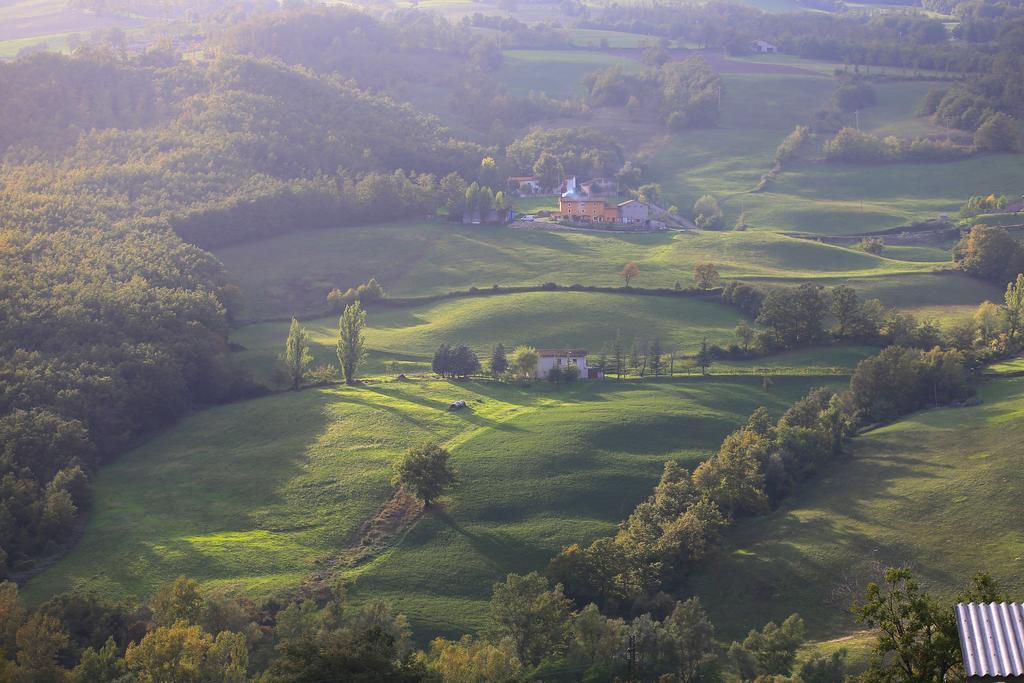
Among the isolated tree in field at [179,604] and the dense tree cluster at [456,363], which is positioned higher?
the dense tree cluster at [456,363]

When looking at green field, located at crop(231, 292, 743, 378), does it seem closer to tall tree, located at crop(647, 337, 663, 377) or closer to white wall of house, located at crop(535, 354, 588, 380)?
tall tree, located at crop(647, 337, 663, 377)

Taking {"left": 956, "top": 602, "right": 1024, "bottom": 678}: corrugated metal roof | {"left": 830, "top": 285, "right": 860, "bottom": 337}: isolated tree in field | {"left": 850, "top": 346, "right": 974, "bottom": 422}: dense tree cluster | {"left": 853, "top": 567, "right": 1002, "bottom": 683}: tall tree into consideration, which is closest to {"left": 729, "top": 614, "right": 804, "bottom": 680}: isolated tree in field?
{"left": 853, "top": 567, "right": 1002, "bottom": 683}: tall tree

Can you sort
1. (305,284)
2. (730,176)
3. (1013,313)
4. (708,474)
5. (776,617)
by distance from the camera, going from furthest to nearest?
(730,176) < (305,284) < (1013,313) < (708,474) < (776,617)

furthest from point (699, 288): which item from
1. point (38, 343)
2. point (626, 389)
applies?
point (38, 343)

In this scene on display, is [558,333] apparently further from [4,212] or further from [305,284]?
[4,212]

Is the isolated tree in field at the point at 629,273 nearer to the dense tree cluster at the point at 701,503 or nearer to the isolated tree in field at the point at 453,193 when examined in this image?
the dense tree cluster at the point at 701,503

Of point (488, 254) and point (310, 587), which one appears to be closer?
point (310, 587)

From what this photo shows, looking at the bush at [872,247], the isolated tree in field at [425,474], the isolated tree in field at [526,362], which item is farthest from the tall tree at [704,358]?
the bush at [872,247]
